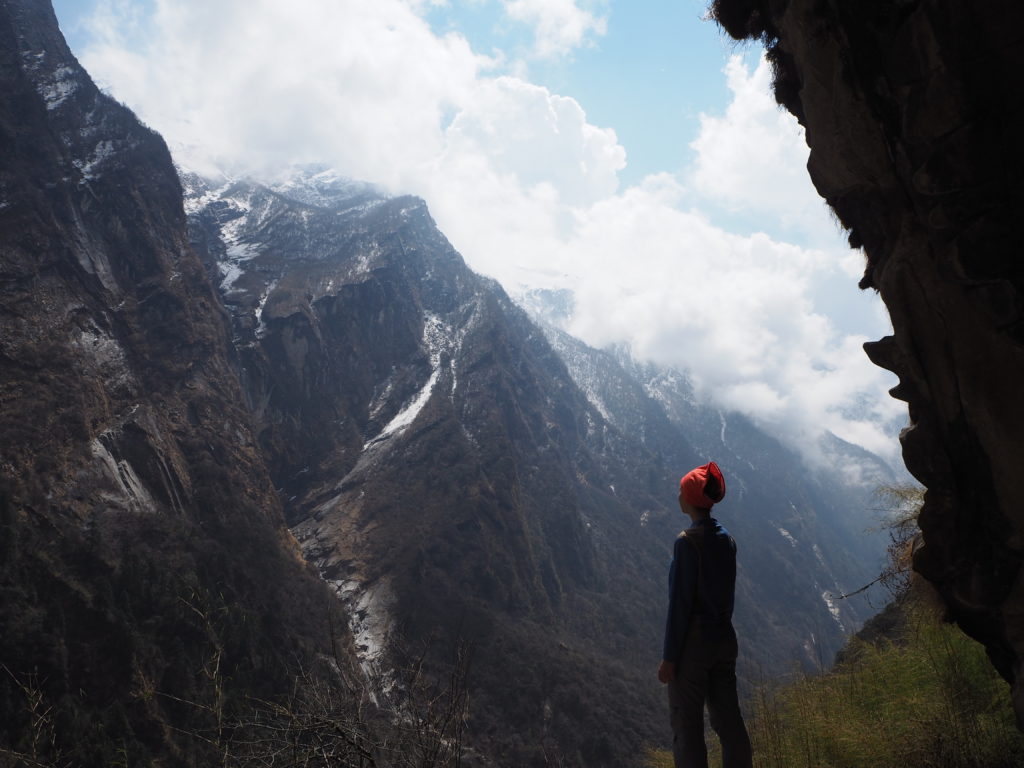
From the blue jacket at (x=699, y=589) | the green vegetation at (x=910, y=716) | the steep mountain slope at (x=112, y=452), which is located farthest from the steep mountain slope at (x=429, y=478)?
the blue jacket at (x=699, y=589)

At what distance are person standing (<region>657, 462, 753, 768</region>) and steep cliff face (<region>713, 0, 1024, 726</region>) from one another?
9.22 ft

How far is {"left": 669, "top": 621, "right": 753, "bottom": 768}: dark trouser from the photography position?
5035 millimetres

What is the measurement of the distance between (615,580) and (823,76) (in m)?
179

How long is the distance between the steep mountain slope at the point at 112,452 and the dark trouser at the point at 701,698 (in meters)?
40.8

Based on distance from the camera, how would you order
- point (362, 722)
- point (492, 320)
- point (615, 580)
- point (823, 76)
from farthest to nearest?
point (492, 320) < point (615, 580) < point (823, 76) < point (362, 722)

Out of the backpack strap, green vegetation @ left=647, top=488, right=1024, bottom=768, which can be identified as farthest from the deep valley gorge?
the backpack strap

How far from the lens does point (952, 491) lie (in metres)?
6.32

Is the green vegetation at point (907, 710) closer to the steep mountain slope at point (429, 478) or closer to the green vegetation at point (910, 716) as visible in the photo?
the green vegetation at point (910, 716)

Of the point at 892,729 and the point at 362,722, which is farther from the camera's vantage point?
the point at 892,729

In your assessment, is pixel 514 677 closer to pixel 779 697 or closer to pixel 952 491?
pixel 779 697

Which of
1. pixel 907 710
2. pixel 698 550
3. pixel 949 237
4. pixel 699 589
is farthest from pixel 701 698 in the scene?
pixel 907 710

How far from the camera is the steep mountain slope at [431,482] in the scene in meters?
102

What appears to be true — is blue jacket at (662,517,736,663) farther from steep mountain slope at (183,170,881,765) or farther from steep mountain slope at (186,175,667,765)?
steep mountain slope at (183,170,881,765)

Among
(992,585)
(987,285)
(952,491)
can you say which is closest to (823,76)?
(987,285)
